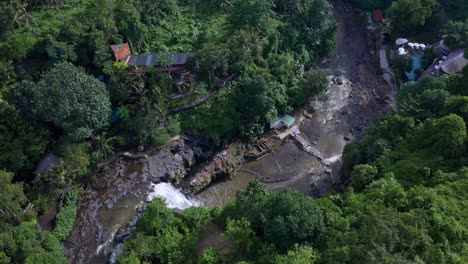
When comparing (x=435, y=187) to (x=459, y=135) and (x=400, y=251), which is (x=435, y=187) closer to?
(x=459, y=135)

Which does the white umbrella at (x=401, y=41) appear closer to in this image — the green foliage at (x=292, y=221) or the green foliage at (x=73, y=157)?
the green foliage at (x=292, y=221)

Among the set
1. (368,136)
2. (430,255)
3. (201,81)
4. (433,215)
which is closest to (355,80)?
(368,136)

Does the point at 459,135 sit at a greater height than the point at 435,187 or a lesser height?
greater

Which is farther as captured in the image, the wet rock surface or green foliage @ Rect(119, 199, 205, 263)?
the wet rock surface

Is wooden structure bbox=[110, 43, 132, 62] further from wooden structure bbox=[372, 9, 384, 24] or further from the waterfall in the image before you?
wooden structure bbox=[372, 9, 384, 24]

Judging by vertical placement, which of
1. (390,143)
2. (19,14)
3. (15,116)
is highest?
(19,14)

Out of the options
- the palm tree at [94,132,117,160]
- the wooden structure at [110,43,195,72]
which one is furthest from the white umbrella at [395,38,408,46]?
the palm tree at [94,132,117,160]
